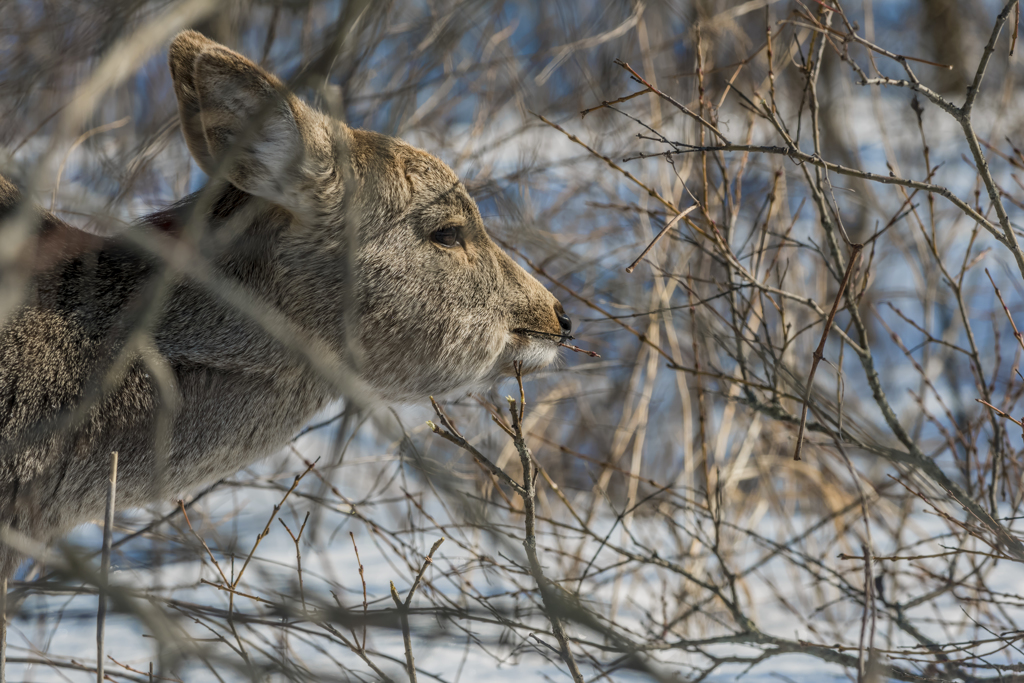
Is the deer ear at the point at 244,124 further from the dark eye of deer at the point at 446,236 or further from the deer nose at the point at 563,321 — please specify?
the deer nose at the point at 563,321

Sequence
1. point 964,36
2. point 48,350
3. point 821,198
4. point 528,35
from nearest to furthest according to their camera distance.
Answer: point 48,350 → point 821,198 → point 528,35 → point 964,36

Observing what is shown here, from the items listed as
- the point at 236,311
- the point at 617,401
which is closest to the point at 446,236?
the point at 236,311

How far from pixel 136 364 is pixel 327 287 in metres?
0.72

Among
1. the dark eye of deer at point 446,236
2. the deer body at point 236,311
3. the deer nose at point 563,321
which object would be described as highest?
the dark eye of deer at point 446,236

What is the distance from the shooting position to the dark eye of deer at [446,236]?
362 centimetres

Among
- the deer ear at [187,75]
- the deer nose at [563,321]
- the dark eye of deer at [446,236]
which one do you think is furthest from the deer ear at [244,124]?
the deer nose at [563,321]

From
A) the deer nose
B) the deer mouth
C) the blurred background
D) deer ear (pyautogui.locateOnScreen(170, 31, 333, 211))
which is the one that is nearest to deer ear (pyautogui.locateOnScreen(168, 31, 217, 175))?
deer ear (pyautogui.locateOnScreen(170, 31, 333, 211))

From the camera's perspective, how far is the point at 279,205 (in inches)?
130

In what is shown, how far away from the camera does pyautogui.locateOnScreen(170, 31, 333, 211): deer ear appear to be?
289cm

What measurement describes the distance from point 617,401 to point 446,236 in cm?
480

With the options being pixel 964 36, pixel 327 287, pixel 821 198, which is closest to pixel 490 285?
pixel 327 287

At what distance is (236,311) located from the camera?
3180 mm

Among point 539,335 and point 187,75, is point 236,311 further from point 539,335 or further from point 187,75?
point 539,335

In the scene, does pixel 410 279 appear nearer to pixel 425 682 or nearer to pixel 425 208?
pixel 425 208
